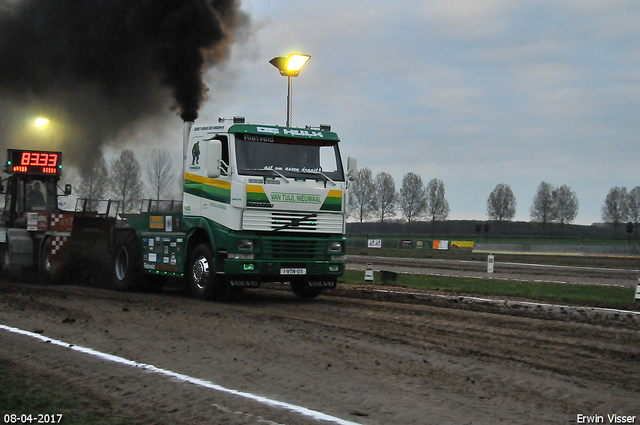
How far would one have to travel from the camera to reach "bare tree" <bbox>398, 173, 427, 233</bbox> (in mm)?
89062

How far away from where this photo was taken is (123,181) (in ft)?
71.5

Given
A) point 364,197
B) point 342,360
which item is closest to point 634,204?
point 364,197

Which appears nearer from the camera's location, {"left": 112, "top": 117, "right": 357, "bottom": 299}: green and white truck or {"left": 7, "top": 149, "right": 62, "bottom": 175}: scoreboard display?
{"left": 112, "top": 117, "right": 357, "bottom": 299}: green and white truck

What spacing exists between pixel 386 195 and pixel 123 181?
215 ft

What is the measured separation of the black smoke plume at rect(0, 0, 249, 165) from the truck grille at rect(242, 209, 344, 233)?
6.01 metres

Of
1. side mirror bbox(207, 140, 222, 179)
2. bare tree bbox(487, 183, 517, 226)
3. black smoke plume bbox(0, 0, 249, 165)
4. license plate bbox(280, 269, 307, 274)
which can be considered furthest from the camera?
bare tree bbox(487, 183, 517, 226)

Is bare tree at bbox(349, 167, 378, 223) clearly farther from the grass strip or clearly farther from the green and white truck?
the green and white truck

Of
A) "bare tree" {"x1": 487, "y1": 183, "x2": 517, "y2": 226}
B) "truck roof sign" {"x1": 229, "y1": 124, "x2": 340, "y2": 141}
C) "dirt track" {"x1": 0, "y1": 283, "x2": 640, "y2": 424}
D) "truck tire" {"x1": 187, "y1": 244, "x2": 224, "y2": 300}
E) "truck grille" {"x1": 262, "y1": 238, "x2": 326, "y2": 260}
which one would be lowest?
"dirt track" {"x1": 0, "y1": 283, "x2": 640, "y2": 424}

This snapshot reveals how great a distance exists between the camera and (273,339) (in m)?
8.58

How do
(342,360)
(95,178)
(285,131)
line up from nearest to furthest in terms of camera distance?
(342,360) < (285,131) < (95,178)

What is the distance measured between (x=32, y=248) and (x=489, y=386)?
14941mm

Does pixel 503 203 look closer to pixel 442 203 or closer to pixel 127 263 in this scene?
pixel 442 203

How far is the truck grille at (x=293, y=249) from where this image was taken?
1229 cm

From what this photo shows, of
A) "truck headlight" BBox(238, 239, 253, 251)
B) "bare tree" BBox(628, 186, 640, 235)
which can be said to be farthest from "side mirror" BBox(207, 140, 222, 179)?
"bare tree" BBox(628, 186, 640, 235)
